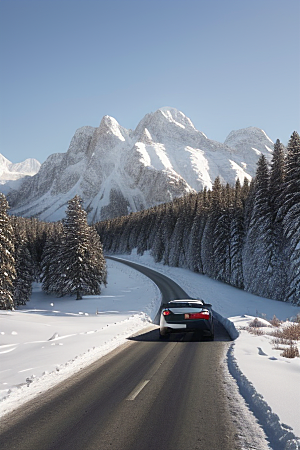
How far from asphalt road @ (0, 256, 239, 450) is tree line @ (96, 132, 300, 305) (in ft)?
80.0

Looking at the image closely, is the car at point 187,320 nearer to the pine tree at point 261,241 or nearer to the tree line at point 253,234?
the tree line at point 253,234

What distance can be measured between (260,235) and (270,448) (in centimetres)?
3307

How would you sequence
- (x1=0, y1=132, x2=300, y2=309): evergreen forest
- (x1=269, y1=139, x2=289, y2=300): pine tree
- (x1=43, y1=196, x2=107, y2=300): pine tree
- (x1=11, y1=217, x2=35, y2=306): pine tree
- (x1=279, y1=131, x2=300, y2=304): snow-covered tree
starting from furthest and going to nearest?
(x1=11, y1=217, x2=35, y2=306): pine tree, (x1=43, y1=196, x2=107, y2=300): pine tree, (x1=269, y1=139, x2=289, y2=300): pine tree, (x1=0, y1=132, x2=300, y2=309): evergreen forest, (x1=279, y1=131, x2=300, y2=304): snow-covered tree

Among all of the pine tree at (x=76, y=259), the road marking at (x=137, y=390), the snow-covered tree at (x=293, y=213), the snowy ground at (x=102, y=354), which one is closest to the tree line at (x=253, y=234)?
the snow-covered tree at (x=293, y=213)

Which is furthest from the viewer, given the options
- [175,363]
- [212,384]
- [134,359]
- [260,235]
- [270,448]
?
[260,235]

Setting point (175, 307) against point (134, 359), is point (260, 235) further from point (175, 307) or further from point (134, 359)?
point (134, 359)

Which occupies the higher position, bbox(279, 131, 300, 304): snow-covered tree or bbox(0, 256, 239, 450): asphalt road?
bbox(279, 131, 300, 304): snow-covered tree

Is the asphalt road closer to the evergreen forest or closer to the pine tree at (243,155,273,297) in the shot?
the evergreen forest

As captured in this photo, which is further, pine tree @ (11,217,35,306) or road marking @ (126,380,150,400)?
pine tree @ (11,217,35,306)

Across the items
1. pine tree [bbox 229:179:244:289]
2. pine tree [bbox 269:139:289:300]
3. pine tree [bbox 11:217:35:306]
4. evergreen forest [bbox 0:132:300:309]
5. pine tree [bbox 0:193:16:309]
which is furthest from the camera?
pine tree [bbox 229:179:244:289]

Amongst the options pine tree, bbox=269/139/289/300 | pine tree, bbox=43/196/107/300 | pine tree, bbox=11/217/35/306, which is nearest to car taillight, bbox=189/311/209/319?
pine tree, bbox=269/139/289/300

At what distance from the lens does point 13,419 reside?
186 inches

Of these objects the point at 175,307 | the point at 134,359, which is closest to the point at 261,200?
the point at 175,307

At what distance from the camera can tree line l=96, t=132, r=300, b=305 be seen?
28891mm
